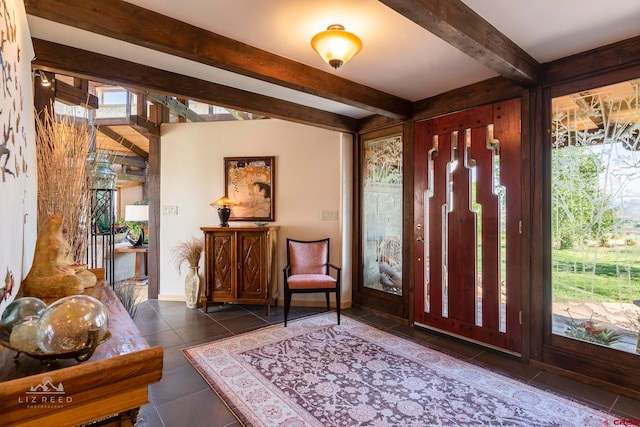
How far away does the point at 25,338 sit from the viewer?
0.88m

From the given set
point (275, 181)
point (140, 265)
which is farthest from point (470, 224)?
point (140, 265)

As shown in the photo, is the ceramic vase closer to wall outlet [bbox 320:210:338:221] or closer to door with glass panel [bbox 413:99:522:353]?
wall outlet [bbox 320:210:338:221]

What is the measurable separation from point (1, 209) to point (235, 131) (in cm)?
351

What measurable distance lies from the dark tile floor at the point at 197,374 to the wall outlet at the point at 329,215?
3.93ft

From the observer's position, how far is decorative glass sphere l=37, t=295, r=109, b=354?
2.85 feet

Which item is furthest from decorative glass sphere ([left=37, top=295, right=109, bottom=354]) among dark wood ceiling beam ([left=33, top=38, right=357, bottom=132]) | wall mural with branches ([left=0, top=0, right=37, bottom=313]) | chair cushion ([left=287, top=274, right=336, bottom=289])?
chair cushion ([left=287, top=274, right=336, bottom=289])

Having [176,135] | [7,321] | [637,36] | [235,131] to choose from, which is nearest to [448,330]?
[637,36]

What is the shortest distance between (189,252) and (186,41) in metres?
2.95

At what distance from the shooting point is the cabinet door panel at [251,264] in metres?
3.94

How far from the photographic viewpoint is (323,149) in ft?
14.1

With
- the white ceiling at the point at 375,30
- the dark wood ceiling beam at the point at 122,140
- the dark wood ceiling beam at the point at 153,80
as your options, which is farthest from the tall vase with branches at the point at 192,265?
the dark wood ceiling beam at the point at 122,140

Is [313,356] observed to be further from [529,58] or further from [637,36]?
[637,36]

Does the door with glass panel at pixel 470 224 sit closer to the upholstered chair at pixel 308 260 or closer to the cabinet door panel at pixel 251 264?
the upholstered chair at pixel 308 260

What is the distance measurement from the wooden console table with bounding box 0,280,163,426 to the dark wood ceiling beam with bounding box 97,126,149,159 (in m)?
5.95
